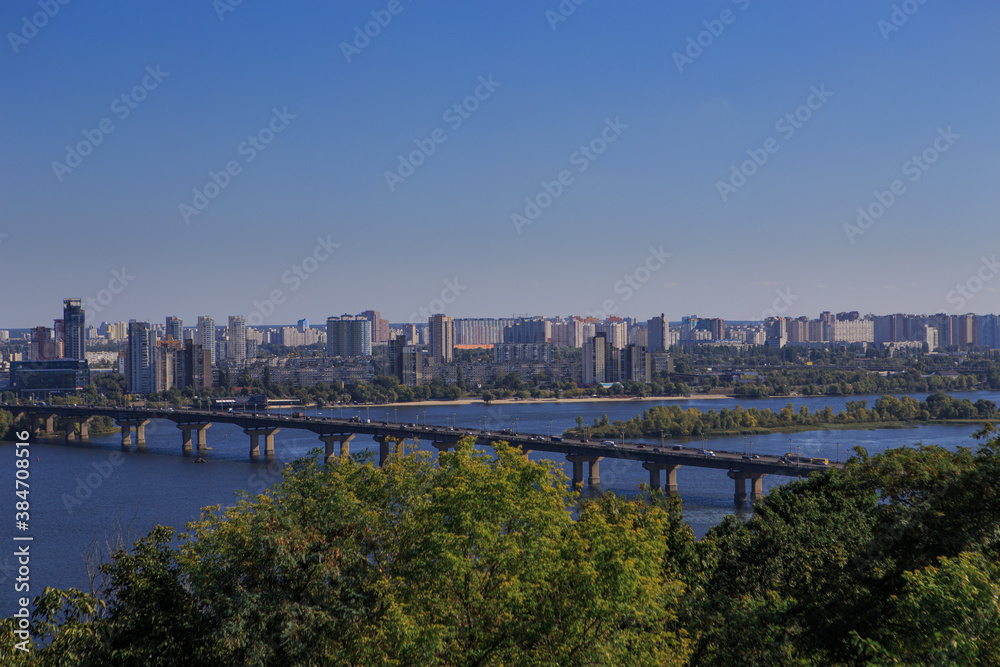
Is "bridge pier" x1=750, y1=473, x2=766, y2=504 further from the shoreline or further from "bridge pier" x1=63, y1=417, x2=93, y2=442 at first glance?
the shoreline

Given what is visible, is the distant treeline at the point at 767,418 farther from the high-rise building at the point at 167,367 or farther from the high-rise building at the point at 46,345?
the high-rise building at the point at 46,345

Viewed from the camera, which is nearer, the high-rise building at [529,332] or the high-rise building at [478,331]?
the high-rise building at [529,332]

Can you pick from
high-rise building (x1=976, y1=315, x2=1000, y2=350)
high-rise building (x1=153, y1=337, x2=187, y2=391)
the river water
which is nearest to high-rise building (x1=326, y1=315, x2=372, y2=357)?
high-rise building (x1=153, y1=337, x2=187, y2=391)

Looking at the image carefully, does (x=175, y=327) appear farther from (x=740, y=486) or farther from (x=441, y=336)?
(x=740, y=486)

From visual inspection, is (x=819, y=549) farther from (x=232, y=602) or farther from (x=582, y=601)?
(x=232, y=602)

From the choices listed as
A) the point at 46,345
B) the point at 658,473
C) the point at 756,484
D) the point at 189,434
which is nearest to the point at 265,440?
the point at 189,434

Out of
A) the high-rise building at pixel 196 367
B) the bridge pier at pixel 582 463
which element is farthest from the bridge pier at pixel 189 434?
the high-rise building at pixel 196 367

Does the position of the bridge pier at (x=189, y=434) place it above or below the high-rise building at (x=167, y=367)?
below
